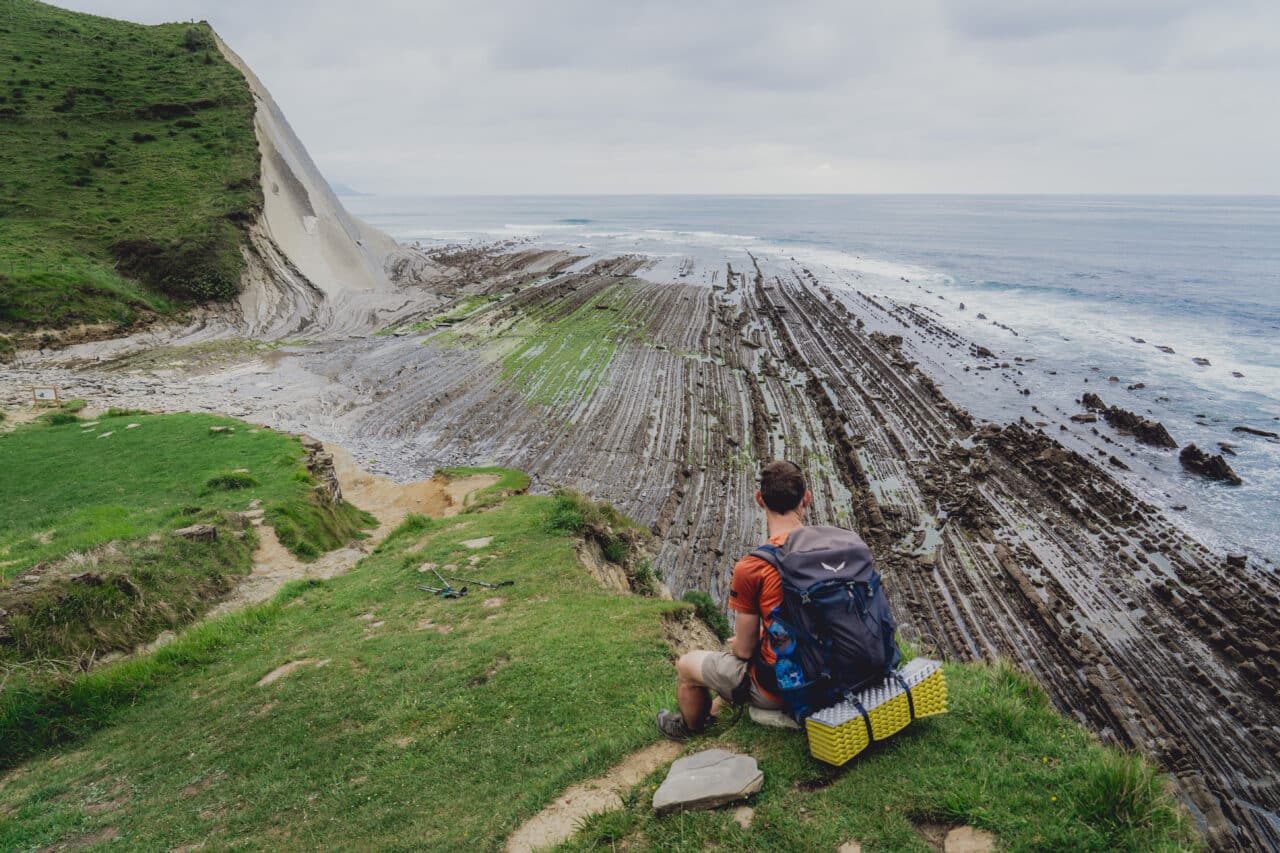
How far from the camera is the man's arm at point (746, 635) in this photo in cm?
477

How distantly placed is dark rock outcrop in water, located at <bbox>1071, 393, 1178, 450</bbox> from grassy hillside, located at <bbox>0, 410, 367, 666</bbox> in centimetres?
3234

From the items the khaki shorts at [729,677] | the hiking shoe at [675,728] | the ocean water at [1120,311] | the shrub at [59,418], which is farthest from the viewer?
the ocean water at [1120,311]

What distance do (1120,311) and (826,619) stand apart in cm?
6393

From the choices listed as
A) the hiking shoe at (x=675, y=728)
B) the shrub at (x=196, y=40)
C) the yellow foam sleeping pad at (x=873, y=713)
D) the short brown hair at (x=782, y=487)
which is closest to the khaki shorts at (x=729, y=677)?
the yellow foam sleeping pad at (x=873, y=713)

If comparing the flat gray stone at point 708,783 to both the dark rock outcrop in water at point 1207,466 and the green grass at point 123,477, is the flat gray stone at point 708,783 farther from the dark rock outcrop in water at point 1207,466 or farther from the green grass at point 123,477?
the dark rock outcrop in water at point 1207,466

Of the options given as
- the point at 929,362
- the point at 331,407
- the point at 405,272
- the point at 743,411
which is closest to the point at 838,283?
the point at 929,362

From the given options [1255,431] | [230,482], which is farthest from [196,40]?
[1255,431]

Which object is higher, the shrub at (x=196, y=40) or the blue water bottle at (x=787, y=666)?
the shrub at (x=196, y=40)

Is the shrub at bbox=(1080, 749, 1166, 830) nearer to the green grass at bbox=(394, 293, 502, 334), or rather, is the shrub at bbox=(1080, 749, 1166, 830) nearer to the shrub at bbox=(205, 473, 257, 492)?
the shrub at bbox=(205, 473, 257, 492)

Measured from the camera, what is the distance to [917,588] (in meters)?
16.4

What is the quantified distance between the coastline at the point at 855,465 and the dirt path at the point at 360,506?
4.58ft

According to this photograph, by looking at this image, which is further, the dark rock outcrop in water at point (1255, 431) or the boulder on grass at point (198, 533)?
the dark rock outcrop in water at point (1255, 431)

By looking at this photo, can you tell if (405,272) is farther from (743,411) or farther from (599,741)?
(599,741)

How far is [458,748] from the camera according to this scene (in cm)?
681
